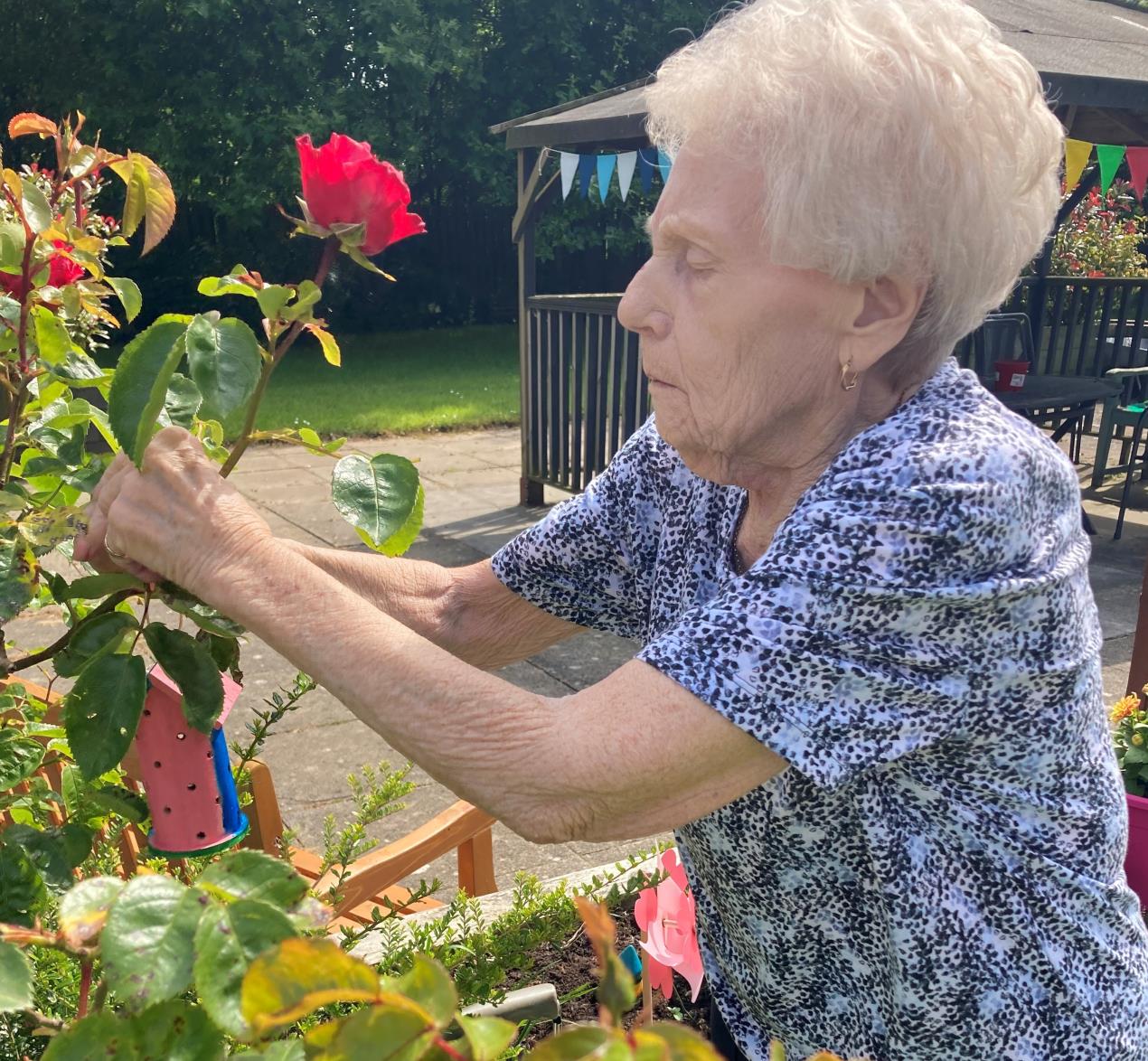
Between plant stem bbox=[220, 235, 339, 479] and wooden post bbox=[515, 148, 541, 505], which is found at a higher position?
plant stem bbox=[220, 235, 339, 479]

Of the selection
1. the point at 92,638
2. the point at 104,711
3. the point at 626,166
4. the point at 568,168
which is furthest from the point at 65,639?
the point at 568,168

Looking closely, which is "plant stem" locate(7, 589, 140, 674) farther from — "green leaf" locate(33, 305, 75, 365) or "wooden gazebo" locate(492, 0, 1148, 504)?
"wooden gazebo" locate(492, 0, 1148, 504)

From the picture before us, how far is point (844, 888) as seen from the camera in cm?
143

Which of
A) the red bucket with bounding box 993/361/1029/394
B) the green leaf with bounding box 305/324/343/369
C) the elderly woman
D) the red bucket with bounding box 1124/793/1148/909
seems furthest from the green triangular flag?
the green leaf with bounding box 305/324/343/369

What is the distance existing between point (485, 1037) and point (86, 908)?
304mm

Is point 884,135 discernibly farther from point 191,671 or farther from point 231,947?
point 231,947

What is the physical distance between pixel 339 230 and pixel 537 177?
22.3 ft

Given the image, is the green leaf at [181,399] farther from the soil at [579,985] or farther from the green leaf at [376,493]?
the soil at [579,985]

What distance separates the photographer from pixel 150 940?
0.69 metres

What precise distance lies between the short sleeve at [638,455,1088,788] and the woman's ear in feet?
0.67

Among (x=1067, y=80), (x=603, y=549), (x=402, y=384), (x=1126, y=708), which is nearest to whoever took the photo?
(x=603, y=549)

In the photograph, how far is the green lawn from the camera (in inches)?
437

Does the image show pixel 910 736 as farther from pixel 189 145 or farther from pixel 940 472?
pixel 189 145

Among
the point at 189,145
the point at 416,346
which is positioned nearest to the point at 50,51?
the point at 189,145
